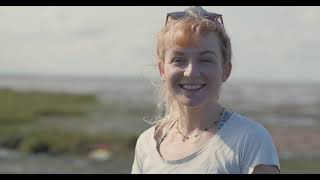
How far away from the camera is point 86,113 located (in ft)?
90.3

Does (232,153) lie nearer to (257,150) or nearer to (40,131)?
(257,150)

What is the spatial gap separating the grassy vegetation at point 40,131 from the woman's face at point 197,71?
19518mm

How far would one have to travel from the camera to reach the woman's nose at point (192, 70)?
1784mm

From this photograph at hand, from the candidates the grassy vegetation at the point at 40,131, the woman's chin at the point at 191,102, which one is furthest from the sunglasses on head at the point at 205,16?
the grassy vegetation at the point at 40,131

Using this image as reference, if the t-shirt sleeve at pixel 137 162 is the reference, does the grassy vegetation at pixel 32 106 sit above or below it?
above

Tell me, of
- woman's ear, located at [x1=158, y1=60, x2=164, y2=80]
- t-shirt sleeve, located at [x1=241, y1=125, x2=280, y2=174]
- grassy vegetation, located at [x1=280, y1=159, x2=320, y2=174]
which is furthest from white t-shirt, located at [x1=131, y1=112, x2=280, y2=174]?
grassy vegetation, located at [x1=280, y1=159, x2=320, y2=174]

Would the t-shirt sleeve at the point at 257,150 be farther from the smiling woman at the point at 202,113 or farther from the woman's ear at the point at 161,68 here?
the woman's ear at the point at 161,68

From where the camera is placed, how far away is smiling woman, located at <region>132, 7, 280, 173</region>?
1.73 m

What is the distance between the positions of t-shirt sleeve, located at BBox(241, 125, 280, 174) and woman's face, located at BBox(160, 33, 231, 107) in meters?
0.17

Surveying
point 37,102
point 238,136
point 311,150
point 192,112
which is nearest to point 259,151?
point 238,136

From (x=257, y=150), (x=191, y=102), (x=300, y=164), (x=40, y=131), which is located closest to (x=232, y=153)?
(x=257, y=150)

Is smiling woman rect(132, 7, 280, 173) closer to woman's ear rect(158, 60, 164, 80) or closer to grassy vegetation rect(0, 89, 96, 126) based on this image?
woman's ear rect(158, 60, 164, 80)
